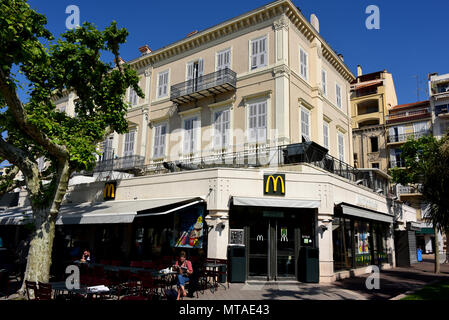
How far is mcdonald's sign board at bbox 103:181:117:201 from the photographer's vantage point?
642 inches

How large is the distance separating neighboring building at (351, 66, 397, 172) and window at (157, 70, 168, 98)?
958 inches

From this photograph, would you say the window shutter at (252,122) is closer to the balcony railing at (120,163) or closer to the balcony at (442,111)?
the balcony railing at (120,163)

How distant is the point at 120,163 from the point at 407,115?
103 feet

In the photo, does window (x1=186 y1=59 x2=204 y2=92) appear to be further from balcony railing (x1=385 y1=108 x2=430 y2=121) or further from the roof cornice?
balcony railing (x1=385 y1=108 x2=430 y2=121)

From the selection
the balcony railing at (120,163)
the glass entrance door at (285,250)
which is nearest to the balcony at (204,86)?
the balcony railing at (120,163)

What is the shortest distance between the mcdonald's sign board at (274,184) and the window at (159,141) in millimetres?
8035

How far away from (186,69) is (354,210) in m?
12.3

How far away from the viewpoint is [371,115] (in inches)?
1550

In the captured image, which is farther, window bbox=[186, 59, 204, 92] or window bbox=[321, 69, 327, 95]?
window bbox=[321, 69, 327, 95]

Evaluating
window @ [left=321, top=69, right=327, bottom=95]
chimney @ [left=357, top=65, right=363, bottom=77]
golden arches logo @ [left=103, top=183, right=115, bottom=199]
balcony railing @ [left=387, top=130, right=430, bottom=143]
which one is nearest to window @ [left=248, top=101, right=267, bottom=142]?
window @ [left=321, top=69, right=327, bottom=95]

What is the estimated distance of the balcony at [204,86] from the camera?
17.4 metres
